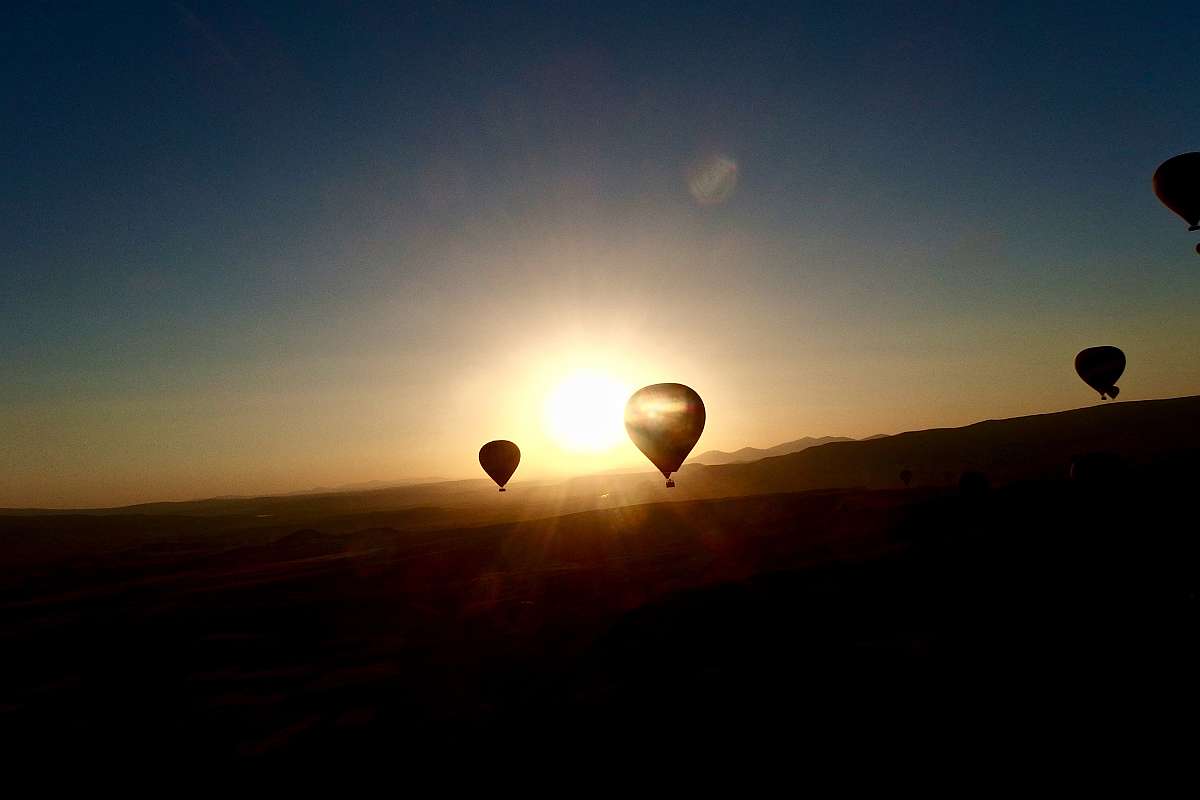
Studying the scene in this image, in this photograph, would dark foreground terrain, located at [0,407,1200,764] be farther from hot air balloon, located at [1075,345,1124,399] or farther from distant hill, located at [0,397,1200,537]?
distant hill, located at [0,397,1200,537]

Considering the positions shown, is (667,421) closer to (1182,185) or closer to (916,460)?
(1182,185)

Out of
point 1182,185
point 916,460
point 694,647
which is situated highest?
point 1182,185

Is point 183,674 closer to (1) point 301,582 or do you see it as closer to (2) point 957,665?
(1) point 301,582

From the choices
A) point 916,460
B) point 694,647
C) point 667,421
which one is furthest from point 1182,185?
point 916,460

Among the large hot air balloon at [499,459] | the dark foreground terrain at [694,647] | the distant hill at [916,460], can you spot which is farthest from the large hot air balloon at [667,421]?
the distant hill at [916,460]

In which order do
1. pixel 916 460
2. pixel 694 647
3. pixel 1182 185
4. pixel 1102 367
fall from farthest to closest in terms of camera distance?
pixel 916 460, pixel 1102 367, pixel 1182 185, pixel 694 647

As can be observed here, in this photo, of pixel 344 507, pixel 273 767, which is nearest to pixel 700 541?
pixel 273 767

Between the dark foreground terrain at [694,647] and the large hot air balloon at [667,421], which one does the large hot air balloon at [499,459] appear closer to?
the dark foreground terrain at [694,647]
